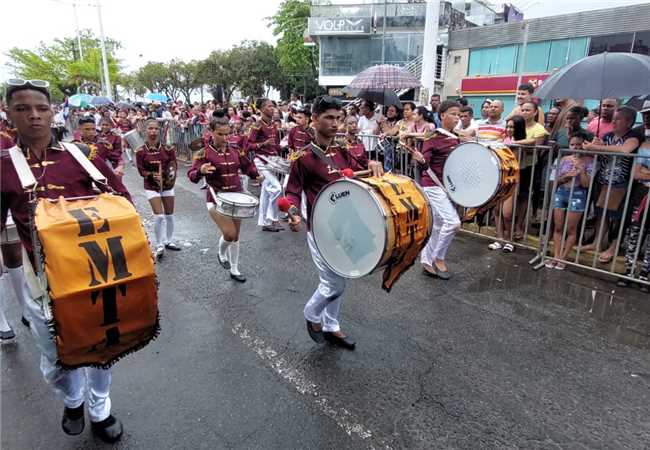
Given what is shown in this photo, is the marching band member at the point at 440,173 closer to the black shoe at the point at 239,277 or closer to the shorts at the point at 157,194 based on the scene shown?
the black shoe at the point at 239,277

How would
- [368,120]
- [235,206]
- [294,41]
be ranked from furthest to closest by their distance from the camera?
[294,41]
[368,120]
[235,206]

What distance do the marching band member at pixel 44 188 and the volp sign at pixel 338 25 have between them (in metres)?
42.8

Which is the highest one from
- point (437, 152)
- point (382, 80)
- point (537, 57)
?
point (537, 57)

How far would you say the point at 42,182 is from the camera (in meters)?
2.46

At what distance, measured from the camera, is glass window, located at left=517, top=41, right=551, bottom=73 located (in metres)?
28.3

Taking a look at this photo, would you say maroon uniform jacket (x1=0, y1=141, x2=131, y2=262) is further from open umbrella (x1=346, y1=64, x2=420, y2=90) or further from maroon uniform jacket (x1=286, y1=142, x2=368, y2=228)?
open umbrella (x1=346, y1=64, x2=420, y2=90)

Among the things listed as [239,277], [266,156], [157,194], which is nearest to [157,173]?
[157,194]

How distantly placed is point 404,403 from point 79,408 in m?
2.15

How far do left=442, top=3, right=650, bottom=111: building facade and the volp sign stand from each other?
1059 cm

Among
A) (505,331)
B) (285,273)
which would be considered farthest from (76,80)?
(505,331)

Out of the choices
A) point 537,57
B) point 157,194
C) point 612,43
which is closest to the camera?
point 157,194

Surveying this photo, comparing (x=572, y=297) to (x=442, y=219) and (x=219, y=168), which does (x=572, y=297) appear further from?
(x=219, y=168)

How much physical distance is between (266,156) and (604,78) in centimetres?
515

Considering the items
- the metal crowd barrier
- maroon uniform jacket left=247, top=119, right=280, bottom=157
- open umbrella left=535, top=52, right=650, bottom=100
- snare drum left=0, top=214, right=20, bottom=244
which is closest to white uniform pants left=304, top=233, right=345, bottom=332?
snare drum left=0, top=214, right=20, bottom=244
